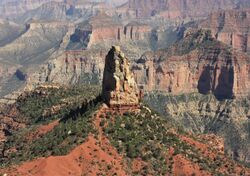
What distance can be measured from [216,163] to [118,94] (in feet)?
51.1

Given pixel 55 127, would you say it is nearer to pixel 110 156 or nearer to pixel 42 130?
pixel 42 130

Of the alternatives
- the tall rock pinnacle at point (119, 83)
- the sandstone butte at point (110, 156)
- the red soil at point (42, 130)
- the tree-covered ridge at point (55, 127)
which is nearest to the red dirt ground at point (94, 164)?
the sandstone butte at point (110, 156)

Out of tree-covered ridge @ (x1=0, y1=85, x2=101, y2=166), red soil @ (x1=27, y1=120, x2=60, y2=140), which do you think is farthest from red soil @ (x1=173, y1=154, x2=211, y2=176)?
red soil @ (x1=27, y1=120, x2=60, y2=140)

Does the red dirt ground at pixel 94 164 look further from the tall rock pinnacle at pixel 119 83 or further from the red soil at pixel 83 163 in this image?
the tall rock pinnacle at pixel 119 83

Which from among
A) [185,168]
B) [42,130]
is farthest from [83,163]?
[42,130]

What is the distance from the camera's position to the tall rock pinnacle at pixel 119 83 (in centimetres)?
8638

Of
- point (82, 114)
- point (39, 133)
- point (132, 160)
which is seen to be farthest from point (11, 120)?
point (132, 160)

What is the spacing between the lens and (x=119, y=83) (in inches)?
3406

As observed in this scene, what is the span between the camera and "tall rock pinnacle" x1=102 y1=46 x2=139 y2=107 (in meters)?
86.4

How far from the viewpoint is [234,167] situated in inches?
3388

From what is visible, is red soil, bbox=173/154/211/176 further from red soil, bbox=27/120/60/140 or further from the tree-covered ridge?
red soil, bbox=27/120/60/140

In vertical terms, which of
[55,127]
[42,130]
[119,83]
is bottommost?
[42,130]

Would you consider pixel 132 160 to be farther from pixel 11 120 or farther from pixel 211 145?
pixel 11 120

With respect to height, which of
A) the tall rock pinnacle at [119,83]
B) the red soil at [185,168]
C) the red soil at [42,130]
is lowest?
the red soil at [185,168]
